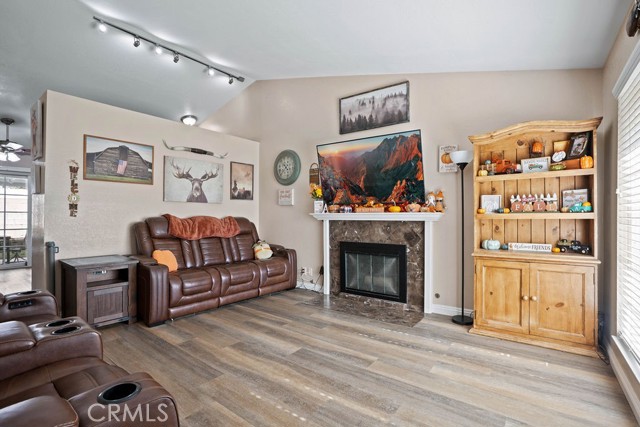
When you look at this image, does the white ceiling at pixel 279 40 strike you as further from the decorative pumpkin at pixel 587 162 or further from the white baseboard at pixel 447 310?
the white baseboard at pixel 447 310

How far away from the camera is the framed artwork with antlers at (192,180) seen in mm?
4707

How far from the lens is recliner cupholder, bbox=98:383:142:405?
3.47ft

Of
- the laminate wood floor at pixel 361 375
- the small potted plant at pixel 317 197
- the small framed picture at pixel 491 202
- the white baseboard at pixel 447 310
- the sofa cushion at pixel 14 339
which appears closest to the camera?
the sofa cushion at pixel 14 339

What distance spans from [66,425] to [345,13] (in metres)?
3.25

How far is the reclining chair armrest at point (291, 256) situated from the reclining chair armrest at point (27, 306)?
3040 millimetres

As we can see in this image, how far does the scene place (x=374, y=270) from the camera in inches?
175

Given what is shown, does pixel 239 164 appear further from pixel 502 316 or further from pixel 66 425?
pixel 66 425

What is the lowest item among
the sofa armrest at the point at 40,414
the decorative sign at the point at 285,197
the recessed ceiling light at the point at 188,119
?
the sofa armrest at the point at 40,414

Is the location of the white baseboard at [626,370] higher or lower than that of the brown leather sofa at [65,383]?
lower

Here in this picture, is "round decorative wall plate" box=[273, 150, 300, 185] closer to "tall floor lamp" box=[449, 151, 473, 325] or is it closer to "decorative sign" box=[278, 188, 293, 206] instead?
"decorative sign" box=[278, 188, 293, 206]

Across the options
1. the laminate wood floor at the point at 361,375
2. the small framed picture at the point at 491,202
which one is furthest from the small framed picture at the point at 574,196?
the laminate wood floor at the point at 361,375

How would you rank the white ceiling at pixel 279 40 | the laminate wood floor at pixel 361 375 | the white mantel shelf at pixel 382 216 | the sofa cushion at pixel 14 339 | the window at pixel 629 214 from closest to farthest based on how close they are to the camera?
the sofa cushion at pixel 14 339, the laminate wood floor at pixel 361 375, the window at pixel 629 214, the white ceiling at pixel 279 40, the white mantel shelf at pixel 382 216

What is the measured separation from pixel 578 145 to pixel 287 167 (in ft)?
12.7

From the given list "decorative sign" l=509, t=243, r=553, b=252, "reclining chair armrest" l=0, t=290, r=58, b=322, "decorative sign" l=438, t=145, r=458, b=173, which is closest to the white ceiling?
"decorative sign" l=438, t=145, r=458, b=173
